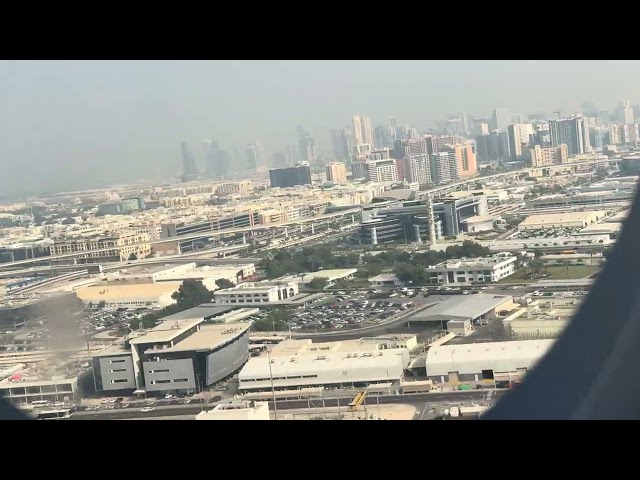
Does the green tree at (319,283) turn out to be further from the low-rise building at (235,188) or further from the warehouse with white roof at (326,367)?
the low-rise building at (235,188)

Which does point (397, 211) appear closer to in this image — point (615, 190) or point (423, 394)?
point (615, 190)

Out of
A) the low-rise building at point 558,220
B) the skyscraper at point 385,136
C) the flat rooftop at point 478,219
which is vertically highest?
the skyscraper at point 385,136

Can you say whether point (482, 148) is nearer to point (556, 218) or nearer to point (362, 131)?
point (556, 218)

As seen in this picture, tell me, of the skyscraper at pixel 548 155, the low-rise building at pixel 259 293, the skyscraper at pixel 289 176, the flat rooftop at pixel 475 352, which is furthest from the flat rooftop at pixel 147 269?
the flat rooftop at pixel 475 352

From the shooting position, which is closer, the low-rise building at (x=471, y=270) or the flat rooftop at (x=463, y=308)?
the flat rooftop at (x=463, y=308)

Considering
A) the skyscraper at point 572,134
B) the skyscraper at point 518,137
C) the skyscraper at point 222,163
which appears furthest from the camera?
the skyscraper at point 222,163

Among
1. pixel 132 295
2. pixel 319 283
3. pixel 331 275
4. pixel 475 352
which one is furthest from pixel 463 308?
pixel 132 295

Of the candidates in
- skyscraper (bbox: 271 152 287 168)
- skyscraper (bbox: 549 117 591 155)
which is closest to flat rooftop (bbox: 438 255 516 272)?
skyscraper (bbox: 549 117 591 155)
